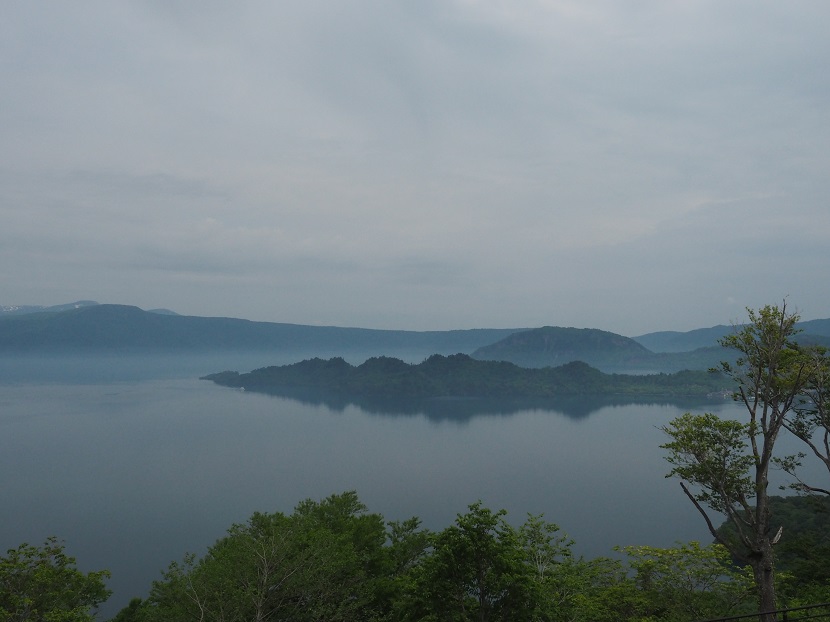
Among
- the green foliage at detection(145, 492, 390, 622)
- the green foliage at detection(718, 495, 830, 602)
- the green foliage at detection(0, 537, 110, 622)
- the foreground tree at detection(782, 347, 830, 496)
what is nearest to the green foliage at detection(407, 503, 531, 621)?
the green foliage at detection(145, 492, 390, 622)

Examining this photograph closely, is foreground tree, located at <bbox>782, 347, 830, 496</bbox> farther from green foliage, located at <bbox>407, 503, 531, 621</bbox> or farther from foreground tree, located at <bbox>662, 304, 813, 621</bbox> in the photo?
green foliage, located at <bbox>407, 503, 531, 621</bbox>

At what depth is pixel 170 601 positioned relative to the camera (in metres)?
21.9

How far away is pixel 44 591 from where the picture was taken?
792 inches

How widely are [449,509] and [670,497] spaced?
3978cm

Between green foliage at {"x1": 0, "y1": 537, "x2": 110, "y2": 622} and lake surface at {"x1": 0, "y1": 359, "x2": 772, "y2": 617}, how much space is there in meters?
33.1

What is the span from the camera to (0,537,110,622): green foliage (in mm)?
17609

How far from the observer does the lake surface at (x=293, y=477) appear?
70.2m

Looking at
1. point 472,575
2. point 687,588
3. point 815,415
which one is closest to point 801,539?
point 687,588

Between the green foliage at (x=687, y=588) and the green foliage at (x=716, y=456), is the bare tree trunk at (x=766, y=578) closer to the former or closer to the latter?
the green foliage at (x=716, y=456)

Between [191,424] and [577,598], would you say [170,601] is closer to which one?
[577,598]

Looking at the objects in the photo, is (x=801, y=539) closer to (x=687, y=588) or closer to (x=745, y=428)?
(x=687, y=588)

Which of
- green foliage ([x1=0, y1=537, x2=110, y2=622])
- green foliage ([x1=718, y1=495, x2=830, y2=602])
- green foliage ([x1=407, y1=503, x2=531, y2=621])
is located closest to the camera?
green foliage ([x1=407, y1=503, x2=531, y2=621])

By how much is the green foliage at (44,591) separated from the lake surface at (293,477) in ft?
109

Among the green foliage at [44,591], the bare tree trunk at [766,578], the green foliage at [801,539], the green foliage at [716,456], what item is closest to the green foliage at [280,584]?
the green foliage at [44,591]
